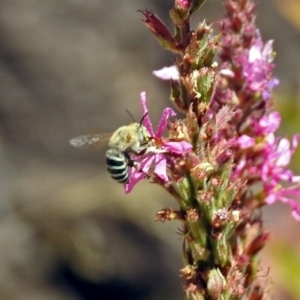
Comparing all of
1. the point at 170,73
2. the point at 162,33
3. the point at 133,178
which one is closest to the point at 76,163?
the point at 133,178

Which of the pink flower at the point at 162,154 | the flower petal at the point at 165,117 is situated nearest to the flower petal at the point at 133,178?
the pink flower at the point at 162,154

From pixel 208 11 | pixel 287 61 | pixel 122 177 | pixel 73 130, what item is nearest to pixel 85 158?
pixel 73 130

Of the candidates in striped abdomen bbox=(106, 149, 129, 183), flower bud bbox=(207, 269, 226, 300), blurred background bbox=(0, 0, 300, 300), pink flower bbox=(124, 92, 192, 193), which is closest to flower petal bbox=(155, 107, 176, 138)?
pink flower bbox=(124, 92, 192, 193)

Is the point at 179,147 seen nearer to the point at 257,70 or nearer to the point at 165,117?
the point at 165,117

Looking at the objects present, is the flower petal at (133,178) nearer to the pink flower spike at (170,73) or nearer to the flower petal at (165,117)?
the flower petal at (165,117)

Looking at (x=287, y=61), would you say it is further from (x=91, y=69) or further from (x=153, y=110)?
(x=91, y=69)

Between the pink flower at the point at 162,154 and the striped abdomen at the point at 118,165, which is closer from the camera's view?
the pink flower at the point at 162,154
